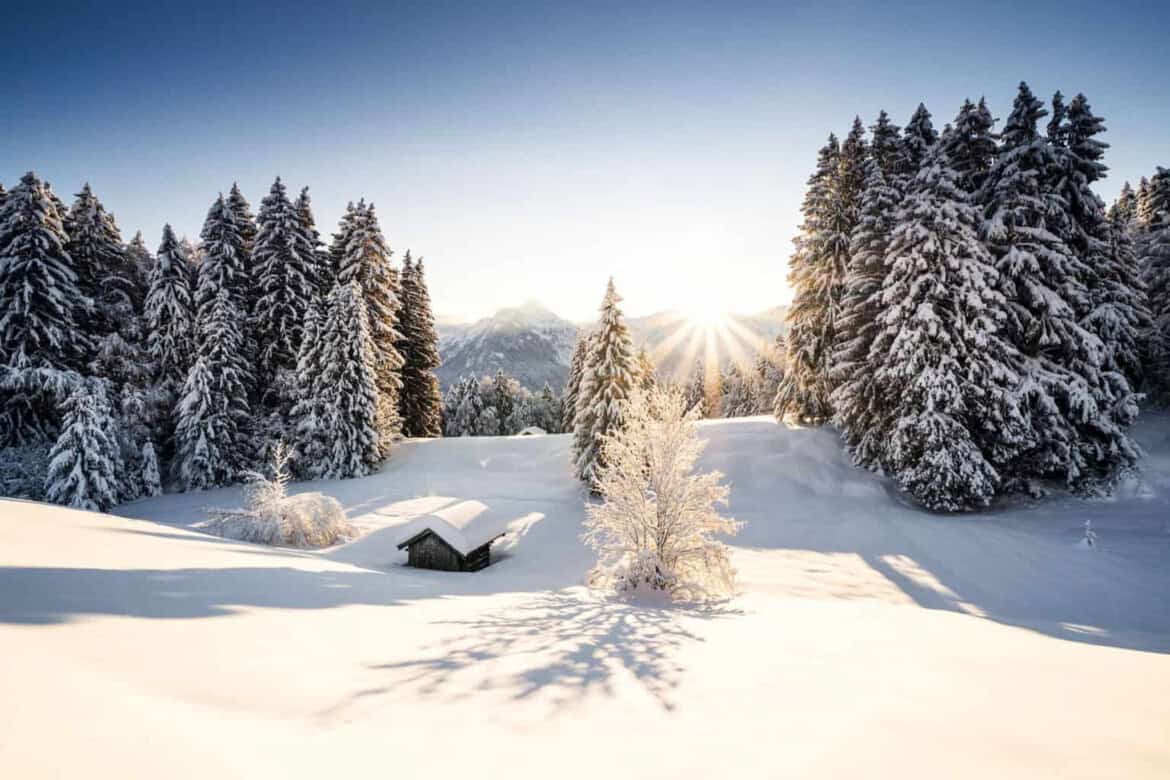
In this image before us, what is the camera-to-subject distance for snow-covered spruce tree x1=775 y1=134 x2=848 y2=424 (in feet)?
88.7

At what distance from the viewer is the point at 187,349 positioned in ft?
95.8

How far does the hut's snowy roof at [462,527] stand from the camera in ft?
59.8

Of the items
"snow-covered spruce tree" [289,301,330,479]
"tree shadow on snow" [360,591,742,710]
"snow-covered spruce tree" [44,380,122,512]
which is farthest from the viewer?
"snow-covered spruce tree" [289,301,330,479]

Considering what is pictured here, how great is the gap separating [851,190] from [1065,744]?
29.9 metres

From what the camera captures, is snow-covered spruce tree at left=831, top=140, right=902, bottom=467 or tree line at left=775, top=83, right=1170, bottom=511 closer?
tree line at left=775, top=83, right=1170, bottom=511

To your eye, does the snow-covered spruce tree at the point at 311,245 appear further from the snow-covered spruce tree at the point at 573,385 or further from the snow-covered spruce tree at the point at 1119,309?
the snow-covered spruce tree at the point at 1119,309

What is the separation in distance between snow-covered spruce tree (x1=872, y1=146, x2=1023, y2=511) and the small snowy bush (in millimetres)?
22895

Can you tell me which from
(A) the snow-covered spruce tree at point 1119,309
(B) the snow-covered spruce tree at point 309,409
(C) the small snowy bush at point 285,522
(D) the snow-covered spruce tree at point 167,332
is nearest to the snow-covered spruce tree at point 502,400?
(B) the snow-covered spruce tree at point 309,409

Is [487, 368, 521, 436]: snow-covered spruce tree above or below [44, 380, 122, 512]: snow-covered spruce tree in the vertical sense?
above

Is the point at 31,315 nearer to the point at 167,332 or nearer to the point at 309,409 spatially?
the point at 167,332

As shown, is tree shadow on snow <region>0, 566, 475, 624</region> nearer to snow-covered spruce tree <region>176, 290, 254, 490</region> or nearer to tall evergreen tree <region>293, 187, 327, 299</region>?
snow-covered spruce tree <region>176, 290, 254, 490</region>

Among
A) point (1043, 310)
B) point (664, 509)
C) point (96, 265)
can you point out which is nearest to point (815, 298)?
point (1043, 310)

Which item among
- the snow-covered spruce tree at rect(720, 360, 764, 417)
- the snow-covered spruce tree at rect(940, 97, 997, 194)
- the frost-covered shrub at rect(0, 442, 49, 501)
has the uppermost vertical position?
the snow-covered spruce tree at rect(940, 97, 997, 194)

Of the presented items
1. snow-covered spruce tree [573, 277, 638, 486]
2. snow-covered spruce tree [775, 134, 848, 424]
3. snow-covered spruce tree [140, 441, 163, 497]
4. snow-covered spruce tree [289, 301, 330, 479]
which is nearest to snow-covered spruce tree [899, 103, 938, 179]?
snow-covered spruce tree [775, 134, 848, 424]
